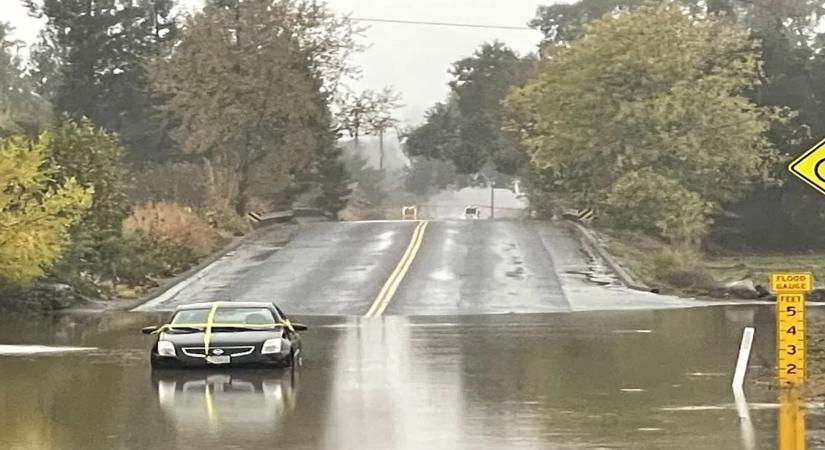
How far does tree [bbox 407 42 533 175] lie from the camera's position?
7825cm

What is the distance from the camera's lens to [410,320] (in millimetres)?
32406

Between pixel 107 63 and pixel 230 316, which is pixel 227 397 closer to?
pixel 230 316

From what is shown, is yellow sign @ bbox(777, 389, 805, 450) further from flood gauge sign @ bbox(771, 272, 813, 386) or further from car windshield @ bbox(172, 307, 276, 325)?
car windshield @ bbox(172, 307, 276, 325)

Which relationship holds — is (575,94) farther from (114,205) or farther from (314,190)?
(314,190)

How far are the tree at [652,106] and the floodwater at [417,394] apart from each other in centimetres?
2064

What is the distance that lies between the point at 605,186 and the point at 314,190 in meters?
21.2

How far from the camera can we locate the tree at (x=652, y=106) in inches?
1955

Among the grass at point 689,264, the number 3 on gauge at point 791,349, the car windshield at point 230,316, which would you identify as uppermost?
the car windshield at point 230,316

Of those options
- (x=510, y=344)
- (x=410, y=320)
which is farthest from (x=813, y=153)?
(x=410, y=320)

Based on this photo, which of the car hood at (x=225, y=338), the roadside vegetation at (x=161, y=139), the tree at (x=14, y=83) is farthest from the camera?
the tree at (x=14, y=83)

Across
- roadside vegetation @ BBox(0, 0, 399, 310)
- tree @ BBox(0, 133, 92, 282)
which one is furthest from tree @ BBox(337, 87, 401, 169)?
tree @ BBox(0, 133, 92, 282)

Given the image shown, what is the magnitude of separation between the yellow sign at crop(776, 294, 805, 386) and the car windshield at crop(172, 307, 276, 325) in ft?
25.6

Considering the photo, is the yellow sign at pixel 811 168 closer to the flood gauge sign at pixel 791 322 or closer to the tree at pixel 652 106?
the flood gauge sign at pixel 791 322

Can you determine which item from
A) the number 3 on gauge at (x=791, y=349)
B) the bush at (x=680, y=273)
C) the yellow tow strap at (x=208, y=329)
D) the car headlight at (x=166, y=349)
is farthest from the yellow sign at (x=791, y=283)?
the bush at (x=680, y=273)
